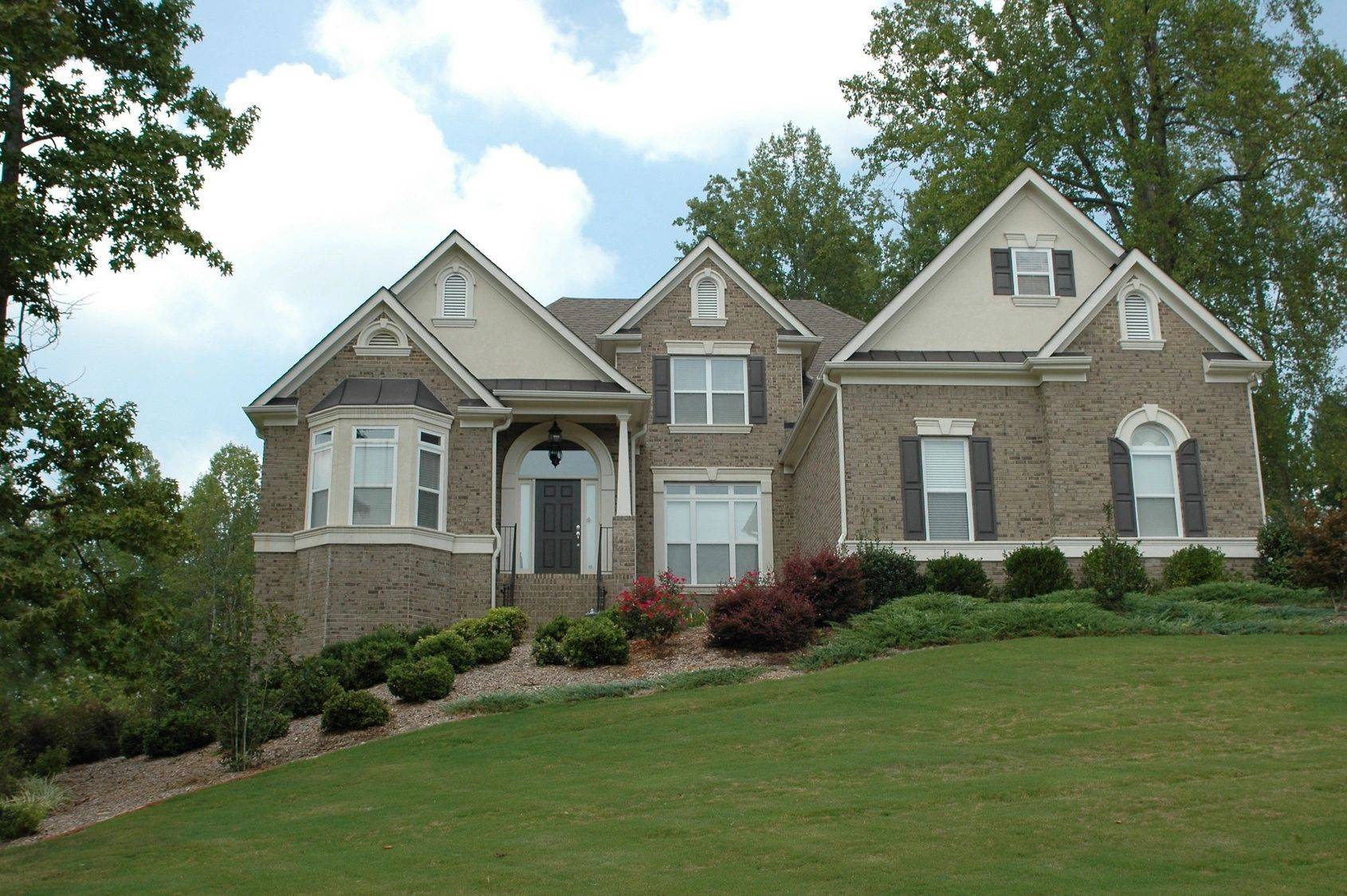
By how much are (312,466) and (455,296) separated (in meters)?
5.29

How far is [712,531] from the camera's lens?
27625 millimetres

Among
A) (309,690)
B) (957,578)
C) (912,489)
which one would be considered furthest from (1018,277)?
(309,690)

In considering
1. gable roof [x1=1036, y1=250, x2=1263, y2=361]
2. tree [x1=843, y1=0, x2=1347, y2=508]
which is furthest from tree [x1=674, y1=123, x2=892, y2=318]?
gable roof [x1=1036, y1=250, x2=1263, y2=361]

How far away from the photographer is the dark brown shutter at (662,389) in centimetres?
2816

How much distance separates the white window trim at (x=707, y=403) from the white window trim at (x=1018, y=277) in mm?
5960

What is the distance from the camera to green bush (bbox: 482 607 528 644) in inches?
842

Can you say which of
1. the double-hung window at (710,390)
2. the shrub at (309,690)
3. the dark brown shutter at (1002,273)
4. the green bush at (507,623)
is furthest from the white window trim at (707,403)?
the shrub at (309,690)

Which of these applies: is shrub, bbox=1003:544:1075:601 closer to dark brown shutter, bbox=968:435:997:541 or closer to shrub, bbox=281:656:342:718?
dark brown shutter, bbox=968:435:997:541

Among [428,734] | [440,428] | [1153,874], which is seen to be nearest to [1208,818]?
[1153,874]

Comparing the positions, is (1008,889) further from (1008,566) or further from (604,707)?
(1008,566)

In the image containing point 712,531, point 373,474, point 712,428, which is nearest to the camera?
point 373,474

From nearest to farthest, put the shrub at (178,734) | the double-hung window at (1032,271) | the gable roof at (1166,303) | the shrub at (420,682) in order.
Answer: the shrub at (420,682)
the shrub at (178,734)
the gable roof at (1166,303)
the double-hung window at (1032,271)

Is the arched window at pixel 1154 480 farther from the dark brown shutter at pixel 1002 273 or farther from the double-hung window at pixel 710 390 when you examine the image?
the double-hung window at pixel 710 390

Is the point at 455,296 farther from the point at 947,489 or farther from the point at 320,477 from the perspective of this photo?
the point at 947,489
